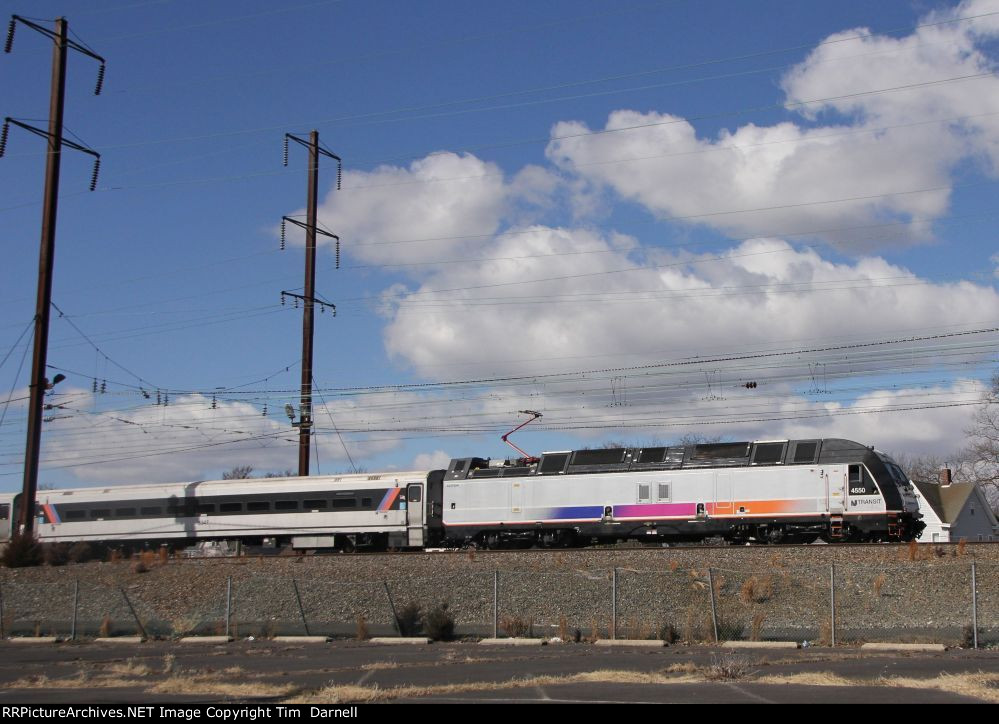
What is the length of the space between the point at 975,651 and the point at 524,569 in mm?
14361

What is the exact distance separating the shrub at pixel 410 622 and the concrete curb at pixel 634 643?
4841 millimetres

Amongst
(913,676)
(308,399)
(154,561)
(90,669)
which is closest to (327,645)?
(90,669)

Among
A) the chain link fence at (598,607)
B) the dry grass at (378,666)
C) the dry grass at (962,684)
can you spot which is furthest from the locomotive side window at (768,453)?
the dry grass at (378,666)

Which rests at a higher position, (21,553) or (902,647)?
(21,553)

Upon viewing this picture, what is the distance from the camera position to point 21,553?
122 feet

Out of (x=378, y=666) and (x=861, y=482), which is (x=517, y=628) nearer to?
(x=378, y=666)

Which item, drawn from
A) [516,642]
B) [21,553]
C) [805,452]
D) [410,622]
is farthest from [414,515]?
[516,642]

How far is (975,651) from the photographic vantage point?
63.2 ft

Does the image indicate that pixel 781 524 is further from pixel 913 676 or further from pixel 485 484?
pixel 913 676

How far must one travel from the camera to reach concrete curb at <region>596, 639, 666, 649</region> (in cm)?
2145

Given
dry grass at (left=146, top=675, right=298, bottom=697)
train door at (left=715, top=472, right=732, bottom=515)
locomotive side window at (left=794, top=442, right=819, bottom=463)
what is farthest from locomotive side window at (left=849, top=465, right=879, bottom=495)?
dry grass at (left=146, top=675, right=298, bottom=697)

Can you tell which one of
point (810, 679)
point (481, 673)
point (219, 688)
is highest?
point (810, 679)

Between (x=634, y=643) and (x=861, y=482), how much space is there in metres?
14.1
